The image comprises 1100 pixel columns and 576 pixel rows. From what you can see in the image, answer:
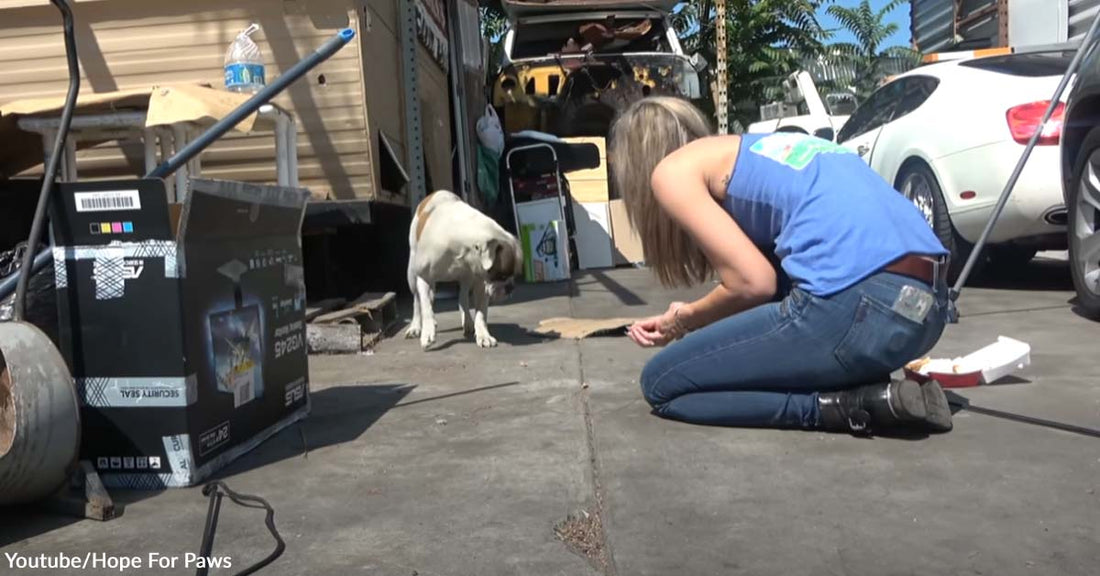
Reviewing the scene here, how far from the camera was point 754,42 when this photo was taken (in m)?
17.1

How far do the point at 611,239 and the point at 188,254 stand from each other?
23.9 ft

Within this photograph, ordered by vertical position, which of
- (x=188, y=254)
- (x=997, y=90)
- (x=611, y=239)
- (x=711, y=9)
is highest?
(x=711, y=9)

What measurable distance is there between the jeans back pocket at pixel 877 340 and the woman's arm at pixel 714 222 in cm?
30

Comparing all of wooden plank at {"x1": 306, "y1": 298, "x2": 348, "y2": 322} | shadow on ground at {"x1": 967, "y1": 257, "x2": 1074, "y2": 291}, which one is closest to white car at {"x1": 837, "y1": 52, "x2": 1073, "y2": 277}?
shadow on ground at {"x1": 967, "y1": 257, "x2": 1074, "y2": 291}

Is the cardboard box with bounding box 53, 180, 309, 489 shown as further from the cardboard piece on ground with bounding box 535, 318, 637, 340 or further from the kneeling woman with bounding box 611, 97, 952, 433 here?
the cardboard piece on ground with bounding box 535, 318, 637, 340

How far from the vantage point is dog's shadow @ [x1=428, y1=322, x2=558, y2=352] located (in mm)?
5613

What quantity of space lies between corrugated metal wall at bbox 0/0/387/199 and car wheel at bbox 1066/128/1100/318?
4.31 metres

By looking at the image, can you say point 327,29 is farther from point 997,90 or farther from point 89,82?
point 997,90

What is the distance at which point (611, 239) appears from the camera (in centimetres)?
995

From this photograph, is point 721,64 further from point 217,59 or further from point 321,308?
point 321,308

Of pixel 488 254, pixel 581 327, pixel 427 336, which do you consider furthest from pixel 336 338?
pixel 581 327

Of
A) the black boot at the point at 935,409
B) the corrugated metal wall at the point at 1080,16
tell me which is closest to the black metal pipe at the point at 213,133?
→ the black boot at the point at 935,409

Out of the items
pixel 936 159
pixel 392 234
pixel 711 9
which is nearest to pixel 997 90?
pixel 936 159

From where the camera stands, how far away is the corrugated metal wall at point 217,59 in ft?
20.7
